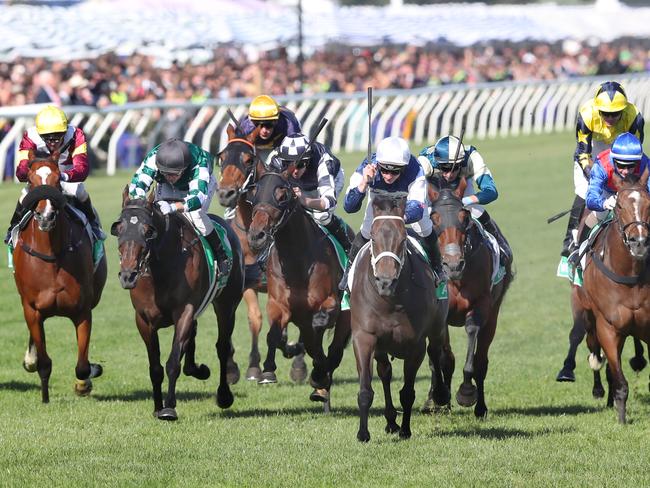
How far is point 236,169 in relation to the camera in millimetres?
10305

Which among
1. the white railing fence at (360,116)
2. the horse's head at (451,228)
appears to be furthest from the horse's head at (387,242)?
the white railing fence at (360,116)

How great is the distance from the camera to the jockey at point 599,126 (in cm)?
1075

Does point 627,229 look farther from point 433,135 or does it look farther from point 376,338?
point 433,135

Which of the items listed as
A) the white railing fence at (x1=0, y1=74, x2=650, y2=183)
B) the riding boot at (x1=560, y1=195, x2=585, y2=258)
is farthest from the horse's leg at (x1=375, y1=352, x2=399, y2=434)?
the white railing fence at (x1=0, y1=74, x2=650, y2=183)

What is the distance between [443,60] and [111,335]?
25597 millimetres

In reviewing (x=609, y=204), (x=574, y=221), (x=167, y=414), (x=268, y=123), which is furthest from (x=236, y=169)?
(x=574, y=221)

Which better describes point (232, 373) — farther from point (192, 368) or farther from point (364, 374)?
point (364, 374)

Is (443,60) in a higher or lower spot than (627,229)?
lower

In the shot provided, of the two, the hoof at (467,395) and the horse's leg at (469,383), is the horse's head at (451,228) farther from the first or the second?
the hoof at (467,395)

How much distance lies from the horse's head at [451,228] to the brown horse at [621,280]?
36.0 inches

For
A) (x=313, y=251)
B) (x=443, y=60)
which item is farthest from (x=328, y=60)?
(x=313, y=251)

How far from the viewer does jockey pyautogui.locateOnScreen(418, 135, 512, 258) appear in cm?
1023

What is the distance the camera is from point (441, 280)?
929cm

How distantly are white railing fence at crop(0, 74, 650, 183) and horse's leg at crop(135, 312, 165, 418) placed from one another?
8566 millimetres
